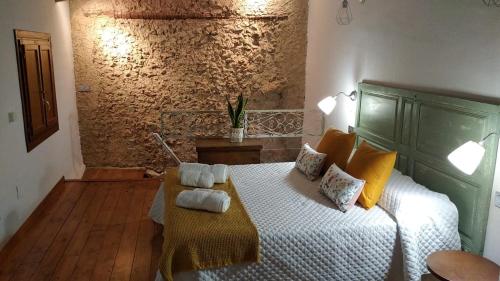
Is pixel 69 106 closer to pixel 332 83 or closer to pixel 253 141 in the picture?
pixel 253 141

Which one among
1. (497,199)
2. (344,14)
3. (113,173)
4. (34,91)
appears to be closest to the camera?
(497,199)

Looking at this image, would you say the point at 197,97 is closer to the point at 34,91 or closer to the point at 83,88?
the point at 83,88

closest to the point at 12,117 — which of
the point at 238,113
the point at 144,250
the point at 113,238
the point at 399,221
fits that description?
the point at 113,238

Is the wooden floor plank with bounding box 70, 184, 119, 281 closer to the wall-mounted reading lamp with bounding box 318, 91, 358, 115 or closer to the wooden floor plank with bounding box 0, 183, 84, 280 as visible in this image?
the wooden floor plank with bounding box 0, 183, 84, 280

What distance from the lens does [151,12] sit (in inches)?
215

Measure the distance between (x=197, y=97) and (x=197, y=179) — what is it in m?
2.88

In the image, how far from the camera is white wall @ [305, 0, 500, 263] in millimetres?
2396

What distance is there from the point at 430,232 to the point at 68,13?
502 centimetres

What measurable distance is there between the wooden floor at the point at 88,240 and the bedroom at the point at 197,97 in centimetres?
1

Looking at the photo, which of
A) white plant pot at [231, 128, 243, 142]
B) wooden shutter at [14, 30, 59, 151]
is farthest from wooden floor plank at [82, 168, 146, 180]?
white plant pot at [231, 128, 243, 142]

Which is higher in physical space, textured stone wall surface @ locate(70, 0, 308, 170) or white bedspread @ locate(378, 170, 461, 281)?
textured stone wall surface @ locate(70, 0, 308, 170)

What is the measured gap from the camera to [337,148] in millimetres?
3434

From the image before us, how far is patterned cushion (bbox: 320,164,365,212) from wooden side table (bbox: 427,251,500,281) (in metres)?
0.63

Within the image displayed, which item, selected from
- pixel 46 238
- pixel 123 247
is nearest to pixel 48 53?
pixel 46 238
